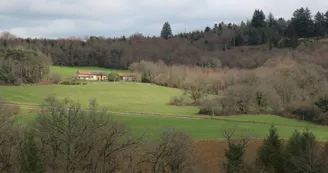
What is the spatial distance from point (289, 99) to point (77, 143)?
48.0 metres

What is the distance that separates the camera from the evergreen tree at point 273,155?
25.5m

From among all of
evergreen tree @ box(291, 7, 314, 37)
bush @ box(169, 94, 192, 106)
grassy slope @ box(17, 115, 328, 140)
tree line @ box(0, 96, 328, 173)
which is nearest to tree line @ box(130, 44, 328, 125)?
bush @ box(169, 94, 192, 106)

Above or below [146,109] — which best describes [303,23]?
above

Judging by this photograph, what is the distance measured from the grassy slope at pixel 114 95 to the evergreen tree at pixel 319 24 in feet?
197

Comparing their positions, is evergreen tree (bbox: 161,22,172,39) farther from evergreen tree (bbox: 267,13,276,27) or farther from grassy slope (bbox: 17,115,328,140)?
grassy slope (bbox: 17,115,328,140)

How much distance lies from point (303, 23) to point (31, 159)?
11959 centimetres

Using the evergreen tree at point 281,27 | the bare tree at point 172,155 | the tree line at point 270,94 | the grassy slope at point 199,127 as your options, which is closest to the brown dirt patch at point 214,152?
the grassy slope at point 199,127

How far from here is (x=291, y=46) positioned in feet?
369

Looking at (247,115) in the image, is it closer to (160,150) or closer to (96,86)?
(160,150)

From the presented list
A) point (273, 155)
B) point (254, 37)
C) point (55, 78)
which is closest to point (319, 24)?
point (254, 37)

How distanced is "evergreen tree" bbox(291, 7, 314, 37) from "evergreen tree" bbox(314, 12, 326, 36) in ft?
4.97

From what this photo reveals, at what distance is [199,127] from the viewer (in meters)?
43.9

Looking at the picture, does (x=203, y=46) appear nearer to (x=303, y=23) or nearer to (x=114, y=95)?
(x=303, y=23)

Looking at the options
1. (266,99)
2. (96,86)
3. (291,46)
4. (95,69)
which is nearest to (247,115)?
(266,99)
